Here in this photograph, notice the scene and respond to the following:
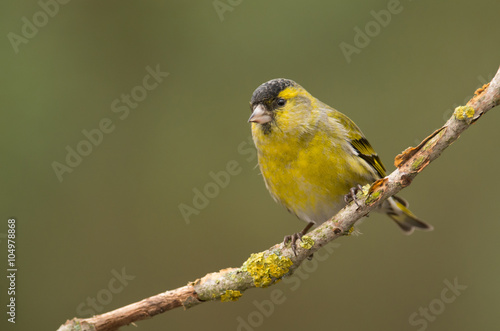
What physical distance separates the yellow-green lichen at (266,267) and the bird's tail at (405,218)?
1633 mm

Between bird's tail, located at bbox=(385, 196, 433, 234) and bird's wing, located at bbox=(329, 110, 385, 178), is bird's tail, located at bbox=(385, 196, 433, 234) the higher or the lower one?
the lower one

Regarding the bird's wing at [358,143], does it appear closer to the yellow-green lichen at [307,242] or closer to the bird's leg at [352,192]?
the bird's leg at [352,192]

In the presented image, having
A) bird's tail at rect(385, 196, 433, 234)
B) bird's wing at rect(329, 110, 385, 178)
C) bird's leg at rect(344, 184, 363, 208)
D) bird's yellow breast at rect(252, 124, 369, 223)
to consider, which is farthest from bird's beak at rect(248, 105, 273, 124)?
bird's tail at rect(385, 196, 433, 234)

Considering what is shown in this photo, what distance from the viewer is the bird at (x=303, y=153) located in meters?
4.42

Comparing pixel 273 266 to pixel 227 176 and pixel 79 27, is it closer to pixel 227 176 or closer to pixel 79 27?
pixel 227 176

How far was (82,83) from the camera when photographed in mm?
7023

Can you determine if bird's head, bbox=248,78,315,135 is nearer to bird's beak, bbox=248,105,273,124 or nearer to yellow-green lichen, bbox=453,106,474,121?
bird's beak, bbox=248,105,273,124

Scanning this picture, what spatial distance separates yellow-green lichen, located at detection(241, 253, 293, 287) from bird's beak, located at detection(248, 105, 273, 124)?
1.04 metres

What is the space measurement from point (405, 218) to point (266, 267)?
7.15 ft

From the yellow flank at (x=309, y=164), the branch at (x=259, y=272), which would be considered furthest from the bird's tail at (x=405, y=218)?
the branch at (x=259, y=272)

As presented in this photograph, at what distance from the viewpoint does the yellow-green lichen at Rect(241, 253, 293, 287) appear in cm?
384

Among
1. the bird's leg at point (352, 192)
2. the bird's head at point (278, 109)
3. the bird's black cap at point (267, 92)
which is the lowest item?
the bird's leg at point (352, 192)

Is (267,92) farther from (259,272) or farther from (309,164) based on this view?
(259,272)

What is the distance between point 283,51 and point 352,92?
38.0 inches
